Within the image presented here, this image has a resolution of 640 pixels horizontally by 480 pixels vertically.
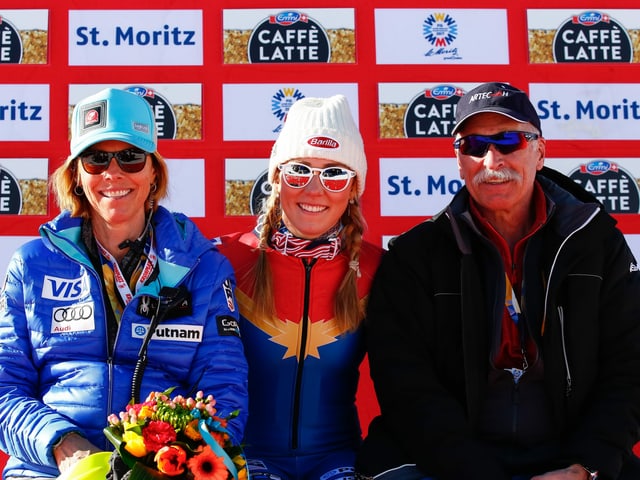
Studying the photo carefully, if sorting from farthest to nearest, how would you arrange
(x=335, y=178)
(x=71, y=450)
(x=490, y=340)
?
(x=335, y=178) → (x=490, y=340) → (x=71, y=450)

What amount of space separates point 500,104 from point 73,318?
150 cm

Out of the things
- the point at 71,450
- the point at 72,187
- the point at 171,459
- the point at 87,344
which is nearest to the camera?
the point at 171,459

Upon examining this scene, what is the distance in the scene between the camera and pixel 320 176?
265 cm

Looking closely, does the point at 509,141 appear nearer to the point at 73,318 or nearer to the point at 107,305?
the point at 107,305

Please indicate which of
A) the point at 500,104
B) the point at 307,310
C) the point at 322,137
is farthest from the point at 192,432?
the point at 500,104

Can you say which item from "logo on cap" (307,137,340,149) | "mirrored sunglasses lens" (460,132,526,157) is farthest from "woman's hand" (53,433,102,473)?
"mirrored sunglasses lens" (460,132,526,157)

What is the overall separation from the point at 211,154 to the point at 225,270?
1.37m

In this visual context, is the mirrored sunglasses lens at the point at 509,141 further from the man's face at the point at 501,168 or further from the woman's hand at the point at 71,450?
the woman's hand at the point at 71,450

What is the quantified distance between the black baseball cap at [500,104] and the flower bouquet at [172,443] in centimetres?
130

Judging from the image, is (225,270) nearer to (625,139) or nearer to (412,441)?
(412,441)

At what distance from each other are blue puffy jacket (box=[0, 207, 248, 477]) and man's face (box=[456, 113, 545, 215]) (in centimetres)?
92

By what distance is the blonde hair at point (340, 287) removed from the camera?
A: 2635mm

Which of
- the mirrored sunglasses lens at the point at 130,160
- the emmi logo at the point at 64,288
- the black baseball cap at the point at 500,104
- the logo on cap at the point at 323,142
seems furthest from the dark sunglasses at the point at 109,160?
the black baseball cap at the point at 500,104

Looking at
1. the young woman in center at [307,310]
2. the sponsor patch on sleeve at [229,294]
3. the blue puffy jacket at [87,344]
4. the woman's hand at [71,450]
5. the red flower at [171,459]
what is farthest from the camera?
the young woman in center at [307,310]
